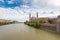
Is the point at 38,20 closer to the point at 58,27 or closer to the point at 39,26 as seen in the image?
the point at 39,26

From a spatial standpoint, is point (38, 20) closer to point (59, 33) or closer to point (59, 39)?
point (59, 33)

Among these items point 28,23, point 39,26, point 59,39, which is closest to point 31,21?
point 28,23

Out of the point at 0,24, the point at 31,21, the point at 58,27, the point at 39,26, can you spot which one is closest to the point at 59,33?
the point at 58,27

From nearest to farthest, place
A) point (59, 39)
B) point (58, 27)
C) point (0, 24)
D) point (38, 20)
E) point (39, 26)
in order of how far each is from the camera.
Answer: point (59, 39) < point (58, 27) < point (39, 26) < point (38, 20) < point (0, 24)

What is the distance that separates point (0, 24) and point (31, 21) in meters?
3.01

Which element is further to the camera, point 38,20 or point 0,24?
point 0,24

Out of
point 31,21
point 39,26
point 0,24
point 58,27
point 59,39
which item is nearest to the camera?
point 59,39

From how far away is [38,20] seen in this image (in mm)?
10594

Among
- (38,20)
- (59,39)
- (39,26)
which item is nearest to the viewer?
(59,39)

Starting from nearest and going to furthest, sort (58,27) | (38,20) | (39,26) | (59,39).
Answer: (59,39) → (58,27) → (39,26) → (38,20)

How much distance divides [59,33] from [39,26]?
3661 mm

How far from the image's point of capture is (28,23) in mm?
12531

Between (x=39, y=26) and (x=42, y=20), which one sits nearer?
(x=39, y=26)

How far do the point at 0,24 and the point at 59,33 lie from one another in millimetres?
7979
